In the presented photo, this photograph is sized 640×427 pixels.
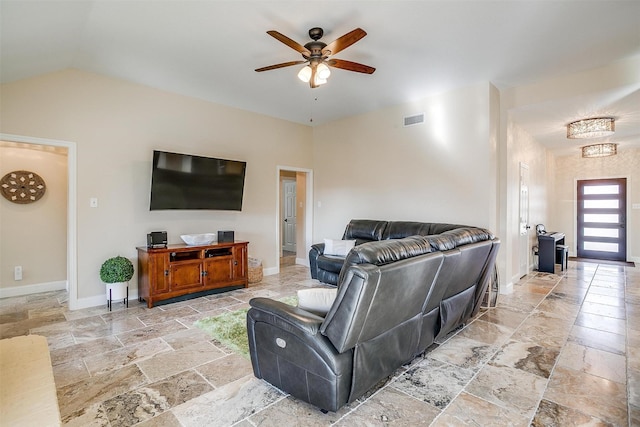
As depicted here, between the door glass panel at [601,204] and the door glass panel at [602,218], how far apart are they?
194mm

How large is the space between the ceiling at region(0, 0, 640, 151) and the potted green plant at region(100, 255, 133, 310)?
7.50 feet

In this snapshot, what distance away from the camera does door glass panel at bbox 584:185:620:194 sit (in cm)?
729

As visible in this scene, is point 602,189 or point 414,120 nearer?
point 414,120

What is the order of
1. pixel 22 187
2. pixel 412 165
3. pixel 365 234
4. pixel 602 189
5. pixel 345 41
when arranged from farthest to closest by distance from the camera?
pixel 602 189 < pixel 365 234 < pixel 412 165 < pixel 22 187 < pixel 345 41

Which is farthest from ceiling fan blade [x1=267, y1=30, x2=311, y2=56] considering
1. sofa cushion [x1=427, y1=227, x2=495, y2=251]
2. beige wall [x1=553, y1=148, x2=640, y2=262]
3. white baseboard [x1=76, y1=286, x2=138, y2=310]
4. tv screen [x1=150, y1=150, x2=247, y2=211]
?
beige wall [x1=553, y1=148, x2=640, y2=262]

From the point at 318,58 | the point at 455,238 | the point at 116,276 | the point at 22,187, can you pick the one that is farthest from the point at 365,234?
the point at 22,187

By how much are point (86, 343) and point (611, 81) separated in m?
6.40

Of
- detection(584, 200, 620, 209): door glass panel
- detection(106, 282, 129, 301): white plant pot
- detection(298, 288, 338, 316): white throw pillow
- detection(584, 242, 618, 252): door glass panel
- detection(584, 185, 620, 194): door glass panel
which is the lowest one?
detection(106, 282, 129, 301): white plant pot

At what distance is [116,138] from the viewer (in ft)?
13.7

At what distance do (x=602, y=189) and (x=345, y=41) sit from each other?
319 inches

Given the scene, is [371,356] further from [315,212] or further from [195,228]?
[315,212]

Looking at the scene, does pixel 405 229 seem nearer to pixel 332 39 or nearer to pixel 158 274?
pixel 332 39

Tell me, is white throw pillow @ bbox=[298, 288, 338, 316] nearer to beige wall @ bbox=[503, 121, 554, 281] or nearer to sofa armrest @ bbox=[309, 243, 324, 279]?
sofa armrest @ bbox=[309, 243, 324, 279]

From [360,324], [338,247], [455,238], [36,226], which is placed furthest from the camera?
[338,247]
